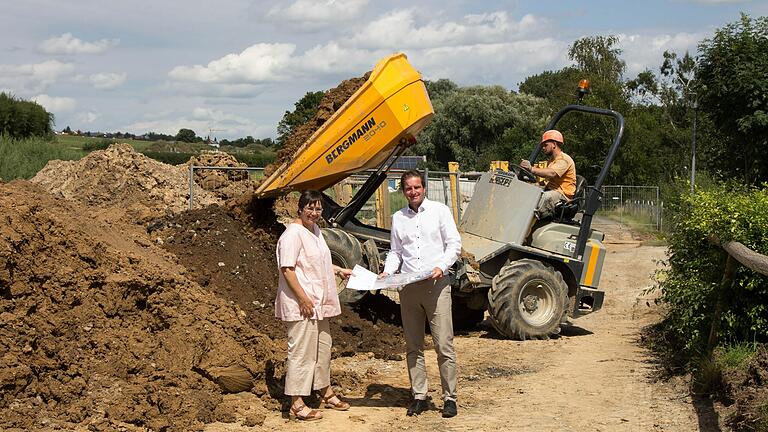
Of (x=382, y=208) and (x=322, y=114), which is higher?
(x=322, y=114)

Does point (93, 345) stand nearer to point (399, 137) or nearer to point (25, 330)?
point (25, 330)

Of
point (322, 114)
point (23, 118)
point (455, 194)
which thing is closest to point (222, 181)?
point (455, 194)

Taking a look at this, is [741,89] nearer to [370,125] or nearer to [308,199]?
[370,125]

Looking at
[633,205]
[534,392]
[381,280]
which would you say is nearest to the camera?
[381,280]

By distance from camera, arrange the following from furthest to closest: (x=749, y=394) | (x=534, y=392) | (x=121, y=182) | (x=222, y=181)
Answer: (x=222, y=181), (x=121, y=182), (x=534, y=392), (x=749, y=394)

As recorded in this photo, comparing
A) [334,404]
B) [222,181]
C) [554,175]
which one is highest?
[554,175]

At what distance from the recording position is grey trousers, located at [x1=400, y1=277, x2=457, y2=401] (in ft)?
24.4

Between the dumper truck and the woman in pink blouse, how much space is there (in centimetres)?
362

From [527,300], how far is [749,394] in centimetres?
491

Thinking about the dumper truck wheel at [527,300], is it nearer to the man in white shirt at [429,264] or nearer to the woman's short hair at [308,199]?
the man in white shirt at [429,264]

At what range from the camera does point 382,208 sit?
17969mm

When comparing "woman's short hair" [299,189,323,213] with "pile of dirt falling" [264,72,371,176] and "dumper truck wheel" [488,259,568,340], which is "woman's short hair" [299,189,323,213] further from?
"dumper truck wheel" [488,259,568,340]

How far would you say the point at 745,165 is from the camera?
77.4 feet

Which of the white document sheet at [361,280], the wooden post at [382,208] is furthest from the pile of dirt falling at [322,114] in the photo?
the wooden post at [382,208]
